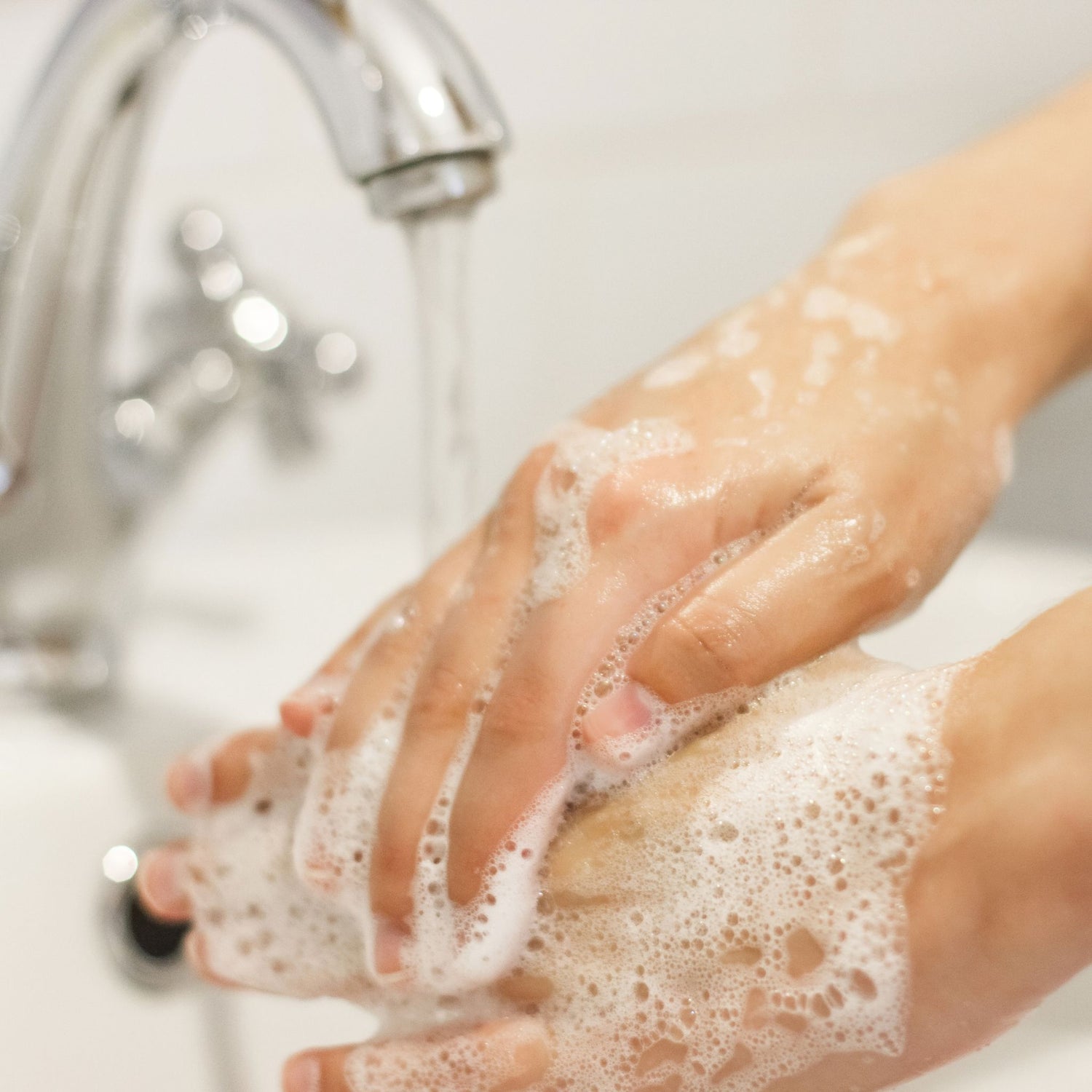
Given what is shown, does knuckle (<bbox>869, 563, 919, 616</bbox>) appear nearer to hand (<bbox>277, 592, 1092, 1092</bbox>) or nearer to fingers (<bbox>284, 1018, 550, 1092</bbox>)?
hand (<bbox>277, 592, 1092, 1092</bbox>)

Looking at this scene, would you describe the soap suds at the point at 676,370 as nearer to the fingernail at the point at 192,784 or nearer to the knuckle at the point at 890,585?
the knuckle at the point at 890,585

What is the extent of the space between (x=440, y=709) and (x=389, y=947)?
77 millimetres

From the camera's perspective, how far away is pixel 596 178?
28.2 inches

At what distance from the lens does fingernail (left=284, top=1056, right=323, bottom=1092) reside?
0.35 meters

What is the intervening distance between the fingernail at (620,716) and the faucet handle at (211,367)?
30 cm

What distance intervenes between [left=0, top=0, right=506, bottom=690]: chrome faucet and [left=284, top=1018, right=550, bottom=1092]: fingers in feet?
0.83

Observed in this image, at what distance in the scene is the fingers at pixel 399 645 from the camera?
0.38 metres

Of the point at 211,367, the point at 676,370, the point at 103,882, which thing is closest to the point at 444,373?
the point at 676,370

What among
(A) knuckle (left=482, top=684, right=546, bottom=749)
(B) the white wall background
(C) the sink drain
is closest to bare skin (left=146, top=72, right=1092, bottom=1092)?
(A) knuckle (left=482, top=684, right=546, bottom=749)

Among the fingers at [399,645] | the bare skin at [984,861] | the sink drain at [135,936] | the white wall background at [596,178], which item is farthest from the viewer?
the white wall background at [596,178]

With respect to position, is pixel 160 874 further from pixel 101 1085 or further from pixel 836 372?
pixel 836 372

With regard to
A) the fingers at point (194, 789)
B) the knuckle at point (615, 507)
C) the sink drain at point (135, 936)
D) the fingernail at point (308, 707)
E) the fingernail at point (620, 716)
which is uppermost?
the knuckle at point (615, 507)

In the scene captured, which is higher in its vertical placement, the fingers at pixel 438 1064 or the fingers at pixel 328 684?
the fingers at pixel 328 684

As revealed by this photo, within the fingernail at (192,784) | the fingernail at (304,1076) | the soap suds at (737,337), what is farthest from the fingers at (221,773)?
the soap suds at (737,337)
